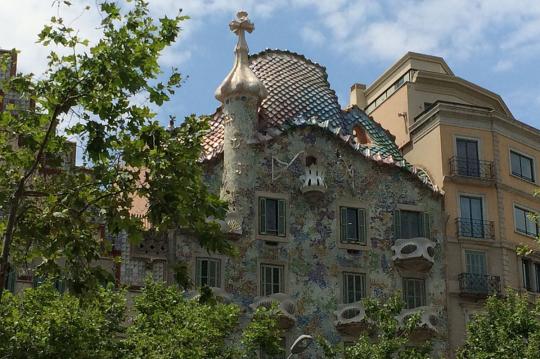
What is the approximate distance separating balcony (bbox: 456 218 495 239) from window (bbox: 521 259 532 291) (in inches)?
67.2

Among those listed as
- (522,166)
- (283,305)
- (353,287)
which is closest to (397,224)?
(353,287)

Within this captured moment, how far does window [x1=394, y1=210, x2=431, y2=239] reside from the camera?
35.0m

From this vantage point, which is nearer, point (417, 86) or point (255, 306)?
point (255, 306)

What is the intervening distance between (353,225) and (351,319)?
3374 millimetres

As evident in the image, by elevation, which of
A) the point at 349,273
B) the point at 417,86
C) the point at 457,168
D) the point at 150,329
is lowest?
the point at 150,329

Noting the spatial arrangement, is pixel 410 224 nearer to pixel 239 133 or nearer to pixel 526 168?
pixel 526 168

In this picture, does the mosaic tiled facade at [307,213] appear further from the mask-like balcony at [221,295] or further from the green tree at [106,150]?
the green tree at [106,150]

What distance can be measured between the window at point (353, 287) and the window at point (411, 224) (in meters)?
2.12

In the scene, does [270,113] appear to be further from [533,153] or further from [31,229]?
[31,229]

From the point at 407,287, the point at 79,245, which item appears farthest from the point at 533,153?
the point at 79,245

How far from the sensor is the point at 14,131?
16.2 m

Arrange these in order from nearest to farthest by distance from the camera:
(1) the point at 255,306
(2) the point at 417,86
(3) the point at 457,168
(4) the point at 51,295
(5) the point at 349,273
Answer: (4) the point at 51,295
(1) the point at 255,306
(5) the point at 349,273
(3) the point at 457,168
(2) the point at 417,86

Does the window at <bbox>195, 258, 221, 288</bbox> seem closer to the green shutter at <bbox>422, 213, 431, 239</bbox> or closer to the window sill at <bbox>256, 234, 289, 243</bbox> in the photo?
the window sill at <bbox>256, 234, 289, 243</bbox>

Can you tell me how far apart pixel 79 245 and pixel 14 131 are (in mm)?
2026
